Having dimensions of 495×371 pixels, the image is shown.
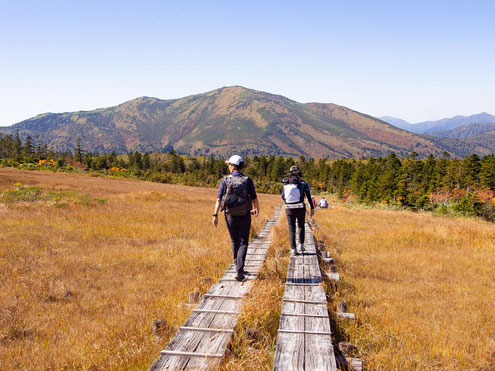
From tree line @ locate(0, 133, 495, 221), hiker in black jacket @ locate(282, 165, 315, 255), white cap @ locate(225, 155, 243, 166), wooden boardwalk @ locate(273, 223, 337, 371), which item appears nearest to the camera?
wooden boardwalk @ locate(273, 223, 337, 371)

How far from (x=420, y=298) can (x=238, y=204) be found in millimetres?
5082

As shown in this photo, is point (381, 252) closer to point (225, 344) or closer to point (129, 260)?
point (129, 260)

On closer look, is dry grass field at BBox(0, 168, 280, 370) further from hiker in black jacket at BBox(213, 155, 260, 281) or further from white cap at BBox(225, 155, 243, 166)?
white cap at BBox(225, 155, 243, 166)

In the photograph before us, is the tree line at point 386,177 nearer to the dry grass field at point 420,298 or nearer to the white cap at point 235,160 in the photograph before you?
the dry grass field at point 420,298

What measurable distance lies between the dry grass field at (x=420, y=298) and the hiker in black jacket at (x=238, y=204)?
7.22 ft

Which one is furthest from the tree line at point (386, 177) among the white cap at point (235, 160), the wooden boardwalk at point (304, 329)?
the white cap at point (235, 160)

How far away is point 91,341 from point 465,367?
18.5 feet

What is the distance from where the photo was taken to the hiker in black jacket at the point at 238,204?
6859mm

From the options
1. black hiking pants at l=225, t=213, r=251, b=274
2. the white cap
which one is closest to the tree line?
black hiking pants at l=225, t=213, r=251, b=274

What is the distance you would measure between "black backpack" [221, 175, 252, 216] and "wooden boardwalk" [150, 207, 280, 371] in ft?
4.98

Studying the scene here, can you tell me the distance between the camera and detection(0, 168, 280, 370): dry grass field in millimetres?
4543

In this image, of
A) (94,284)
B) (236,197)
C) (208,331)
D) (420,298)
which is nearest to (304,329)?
(208,331)

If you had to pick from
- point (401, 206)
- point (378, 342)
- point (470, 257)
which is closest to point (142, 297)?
point (378, 342)

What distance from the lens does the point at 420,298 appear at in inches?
309
